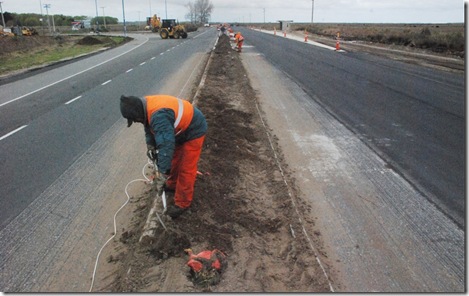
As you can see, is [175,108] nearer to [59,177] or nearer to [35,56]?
[59,177]

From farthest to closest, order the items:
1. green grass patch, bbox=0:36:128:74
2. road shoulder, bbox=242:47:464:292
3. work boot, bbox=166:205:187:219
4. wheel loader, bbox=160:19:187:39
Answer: wheel loader, bbox=160:19:187:39 → green grass patch, bbox=0:36:128:74 → work boot, bbox=166:205:187:219 → road shoulder, bbox=242:47:464:292

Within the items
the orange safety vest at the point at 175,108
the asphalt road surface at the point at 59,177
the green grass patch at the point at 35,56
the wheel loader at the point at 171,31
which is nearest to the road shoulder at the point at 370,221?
the orange safety vest at the point at 175,108

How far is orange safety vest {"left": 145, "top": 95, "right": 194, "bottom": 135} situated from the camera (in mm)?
4391

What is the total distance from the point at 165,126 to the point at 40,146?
15.8 ft

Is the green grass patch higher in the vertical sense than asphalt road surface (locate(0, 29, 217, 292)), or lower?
higher

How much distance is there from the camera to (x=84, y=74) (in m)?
19.0

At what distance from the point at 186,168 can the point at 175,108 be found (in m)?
0.83

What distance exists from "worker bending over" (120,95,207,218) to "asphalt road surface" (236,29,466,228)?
353 centimetres

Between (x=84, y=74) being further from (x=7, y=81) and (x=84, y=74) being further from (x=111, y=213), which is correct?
(x=111, y=213)

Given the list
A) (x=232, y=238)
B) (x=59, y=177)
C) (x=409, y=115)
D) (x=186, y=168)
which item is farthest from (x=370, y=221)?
(x=409, y=115)

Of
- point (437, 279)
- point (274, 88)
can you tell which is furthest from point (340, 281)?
point (274, 88)

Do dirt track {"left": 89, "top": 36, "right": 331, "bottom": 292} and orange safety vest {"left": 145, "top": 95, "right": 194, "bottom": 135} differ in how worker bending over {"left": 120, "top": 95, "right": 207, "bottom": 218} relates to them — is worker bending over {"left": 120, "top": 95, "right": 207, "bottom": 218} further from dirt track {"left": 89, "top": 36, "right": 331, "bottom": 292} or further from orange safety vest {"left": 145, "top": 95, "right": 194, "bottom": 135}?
dirt track {"left": 89, "top": 36, "right": 331, "bottom": 292}

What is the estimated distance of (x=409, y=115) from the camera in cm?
1070

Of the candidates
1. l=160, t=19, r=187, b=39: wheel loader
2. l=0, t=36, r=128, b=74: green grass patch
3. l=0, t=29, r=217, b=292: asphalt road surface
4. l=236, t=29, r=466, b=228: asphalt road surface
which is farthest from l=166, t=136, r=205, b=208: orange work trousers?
l=160, t=19, r=187, b=39: wheel loader
